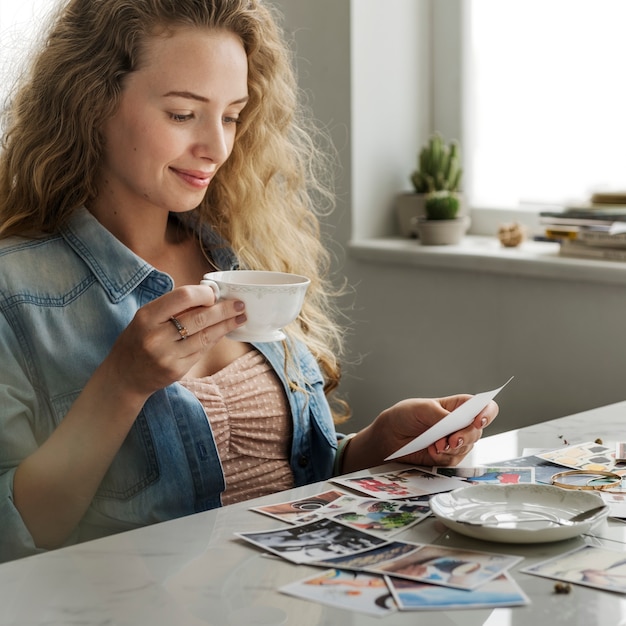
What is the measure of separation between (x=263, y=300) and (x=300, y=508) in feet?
0.82

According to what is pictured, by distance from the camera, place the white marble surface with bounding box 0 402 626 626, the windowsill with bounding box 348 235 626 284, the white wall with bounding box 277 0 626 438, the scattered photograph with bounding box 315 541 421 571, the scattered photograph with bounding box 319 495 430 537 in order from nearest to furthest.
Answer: the white marble surface with bounding box 0 402 626 626 → the scattered photograph with bounding box 315 541 421 571 → the scattered photograph with bounding box 319 495 430 537 → the windowsill with bounding box 348 235 626 284 → the white wall with bounding box 277 0 626 438

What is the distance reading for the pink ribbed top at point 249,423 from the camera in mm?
1455

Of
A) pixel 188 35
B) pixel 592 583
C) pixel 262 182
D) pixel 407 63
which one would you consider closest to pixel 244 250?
pixel 262 182

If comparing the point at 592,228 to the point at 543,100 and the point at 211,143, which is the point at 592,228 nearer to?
the point at 543,100

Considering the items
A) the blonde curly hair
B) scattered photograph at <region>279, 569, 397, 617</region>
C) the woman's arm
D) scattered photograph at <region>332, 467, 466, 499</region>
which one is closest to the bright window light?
the blonde curly hair

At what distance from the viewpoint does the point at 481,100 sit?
2799 mm

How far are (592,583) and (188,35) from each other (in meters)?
0.95

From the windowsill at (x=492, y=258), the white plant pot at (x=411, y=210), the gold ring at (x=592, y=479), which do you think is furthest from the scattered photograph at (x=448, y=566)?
the white plant pot at (x=411, y=210)

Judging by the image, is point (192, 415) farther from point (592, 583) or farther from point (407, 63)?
point (407, 63)

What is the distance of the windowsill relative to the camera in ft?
7.34

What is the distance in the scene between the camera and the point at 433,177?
2.69m

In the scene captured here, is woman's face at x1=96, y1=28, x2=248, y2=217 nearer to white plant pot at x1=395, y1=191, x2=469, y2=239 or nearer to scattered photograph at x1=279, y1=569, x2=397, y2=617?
scattered photograph at x1=279, y1=569, x2=397, y2=617

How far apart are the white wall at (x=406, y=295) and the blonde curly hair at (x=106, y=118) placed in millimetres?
785

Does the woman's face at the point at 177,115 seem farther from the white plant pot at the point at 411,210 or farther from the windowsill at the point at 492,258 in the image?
the white plant pot at the point at 411,210
